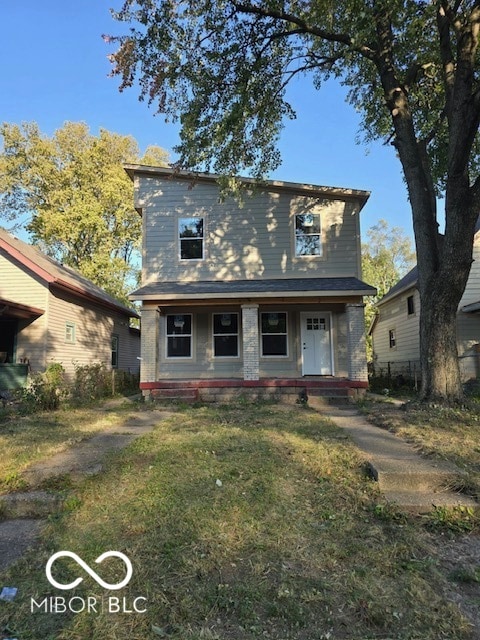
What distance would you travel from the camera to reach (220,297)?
11789 mm

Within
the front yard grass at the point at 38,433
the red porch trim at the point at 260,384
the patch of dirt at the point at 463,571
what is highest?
the red porch trim at the point at 260,384

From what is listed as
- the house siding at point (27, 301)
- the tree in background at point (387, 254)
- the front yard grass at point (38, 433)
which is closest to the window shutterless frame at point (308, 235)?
the front yard grass at point (38, 433)

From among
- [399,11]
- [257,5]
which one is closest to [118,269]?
[257,5]

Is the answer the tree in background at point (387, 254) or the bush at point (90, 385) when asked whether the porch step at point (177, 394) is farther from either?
the tree in background at point (387, 254)

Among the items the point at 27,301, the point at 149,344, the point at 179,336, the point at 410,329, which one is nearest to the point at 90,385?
the point at 149,344

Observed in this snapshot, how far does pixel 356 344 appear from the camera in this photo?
1168 cm

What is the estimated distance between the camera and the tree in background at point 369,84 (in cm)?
803

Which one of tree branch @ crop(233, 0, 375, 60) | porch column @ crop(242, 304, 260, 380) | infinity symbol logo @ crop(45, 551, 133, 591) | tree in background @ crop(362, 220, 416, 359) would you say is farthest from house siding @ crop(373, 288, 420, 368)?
Result: tree in background @ crop(362, 220, 416, 359)

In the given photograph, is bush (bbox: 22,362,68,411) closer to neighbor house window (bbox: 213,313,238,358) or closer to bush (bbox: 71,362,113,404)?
bush (bbox: 71,362,113,404)

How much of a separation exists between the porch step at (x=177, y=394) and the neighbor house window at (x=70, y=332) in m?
4.35

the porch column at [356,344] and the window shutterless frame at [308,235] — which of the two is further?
the window shutterless frame at [308,235]

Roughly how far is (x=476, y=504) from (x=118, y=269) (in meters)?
25.2

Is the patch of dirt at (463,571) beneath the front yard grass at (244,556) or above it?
beneath

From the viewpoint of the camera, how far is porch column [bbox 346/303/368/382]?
11539mm
